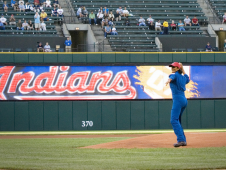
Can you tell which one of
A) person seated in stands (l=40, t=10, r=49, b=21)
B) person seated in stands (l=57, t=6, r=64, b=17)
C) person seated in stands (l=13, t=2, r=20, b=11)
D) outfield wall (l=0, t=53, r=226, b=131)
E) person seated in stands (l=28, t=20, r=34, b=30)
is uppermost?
person seated in stands (l=13, t=2, r=20, b=11)

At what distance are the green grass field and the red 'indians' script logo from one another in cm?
1026

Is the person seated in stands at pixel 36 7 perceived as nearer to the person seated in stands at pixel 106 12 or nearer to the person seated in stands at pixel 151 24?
the person seated in stands at pixel 106 12

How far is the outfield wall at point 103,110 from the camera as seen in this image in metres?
19.9

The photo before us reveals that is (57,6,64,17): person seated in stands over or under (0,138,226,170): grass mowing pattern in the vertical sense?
over

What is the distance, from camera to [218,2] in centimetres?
3006

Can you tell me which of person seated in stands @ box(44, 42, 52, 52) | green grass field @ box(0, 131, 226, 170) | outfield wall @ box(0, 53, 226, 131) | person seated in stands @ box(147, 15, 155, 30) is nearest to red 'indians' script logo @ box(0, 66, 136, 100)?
outfield wall @ box(0, 53, 226, 131)

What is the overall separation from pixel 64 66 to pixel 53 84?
1.01 meters

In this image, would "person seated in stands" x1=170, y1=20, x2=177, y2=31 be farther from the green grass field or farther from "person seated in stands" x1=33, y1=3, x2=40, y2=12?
the green grass field

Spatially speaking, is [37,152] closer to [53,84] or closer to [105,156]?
[105,156]

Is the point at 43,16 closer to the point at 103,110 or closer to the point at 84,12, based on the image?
the point at 84,12

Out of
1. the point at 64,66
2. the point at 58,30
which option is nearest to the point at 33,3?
the point at 58,30

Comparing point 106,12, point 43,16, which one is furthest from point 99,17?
point 43,16

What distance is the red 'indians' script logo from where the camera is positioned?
1997 cm

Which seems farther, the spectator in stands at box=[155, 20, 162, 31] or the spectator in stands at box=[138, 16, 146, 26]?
the spectator in stands at box=[138, 16, 146, 26]
